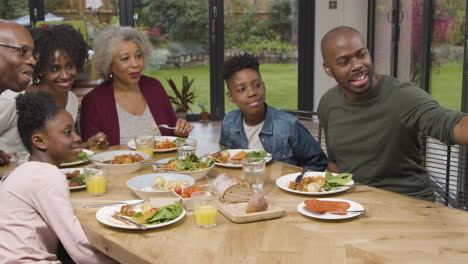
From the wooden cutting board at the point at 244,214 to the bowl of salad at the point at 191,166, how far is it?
433mm

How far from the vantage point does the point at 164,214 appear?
66.3 inches

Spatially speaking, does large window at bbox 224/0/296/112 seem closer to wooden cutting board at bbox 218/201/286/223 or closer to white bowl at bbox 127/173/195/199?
white bowl at bbox 127/173/195/199

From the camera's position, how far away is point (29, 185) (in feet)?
5.83

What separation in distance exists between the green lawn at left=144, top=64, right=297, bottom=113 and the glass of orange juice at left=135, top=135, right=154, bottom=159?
5.24 m

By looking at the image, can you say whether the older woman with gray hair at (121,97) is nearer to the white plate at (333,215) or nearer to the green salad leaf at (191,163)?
the green salad leaf at (191,163)

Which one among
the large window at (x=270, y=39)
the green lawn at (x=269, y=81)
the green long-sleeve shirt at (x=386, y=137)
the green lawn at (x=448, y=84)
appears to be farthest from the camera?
the green lawn at (x=269, y=81)

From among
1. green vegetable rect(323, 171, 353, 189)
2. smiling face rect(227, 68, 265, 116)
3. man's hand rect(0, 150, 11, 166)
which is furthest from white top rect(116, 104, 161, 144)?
green vegetable rect(323, 171, 353, 189)

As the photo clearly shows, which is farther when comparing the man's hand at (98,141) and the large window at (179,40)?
the large window at (179,40)

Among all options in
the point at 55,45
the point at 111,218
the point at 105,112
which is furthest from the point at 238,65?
the point at 111,218

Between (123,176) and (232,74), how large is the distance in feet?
3.00

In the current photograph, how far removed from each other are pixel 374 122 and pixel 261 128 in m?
0.74

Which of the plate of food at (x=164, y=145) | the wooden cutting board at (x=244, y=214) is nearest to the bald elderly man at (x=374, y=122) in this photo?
the wooden cutting board at (x=244, y=214)

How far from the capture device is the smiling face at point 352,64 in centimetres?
237

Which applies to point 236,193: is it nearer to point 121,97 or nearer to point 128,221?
point 128,221
